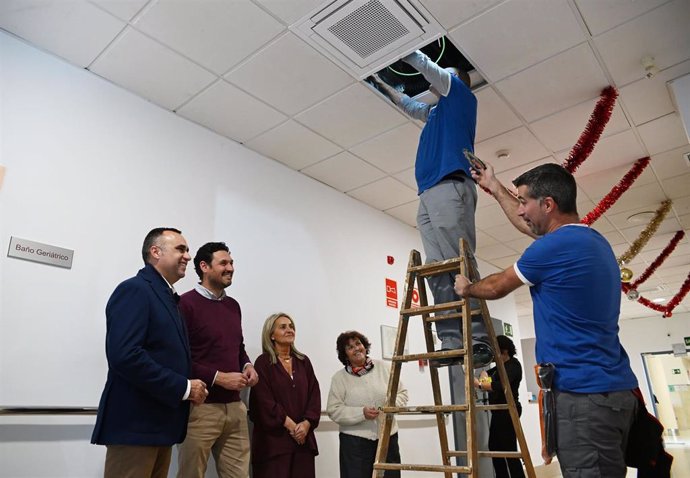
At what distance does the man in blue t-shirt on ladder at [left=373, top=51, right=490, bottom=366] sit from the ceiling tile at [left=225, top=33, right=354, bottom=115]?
582mm

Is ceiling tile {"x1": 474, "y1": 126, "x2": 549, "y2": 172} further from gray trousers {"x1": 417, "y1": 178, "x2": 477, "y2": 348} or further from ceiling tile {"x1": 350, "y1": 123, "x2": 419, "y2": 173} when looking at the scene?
gray trousers {"x1": 417, "y1": 178, "x2": 477, "y2": 348}

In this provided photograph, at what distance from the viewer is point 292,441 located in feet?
9.41

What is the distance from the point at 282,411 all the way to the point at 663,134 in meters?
3.64

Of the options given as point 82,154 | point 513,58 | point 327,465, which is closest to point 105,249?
point 82,154

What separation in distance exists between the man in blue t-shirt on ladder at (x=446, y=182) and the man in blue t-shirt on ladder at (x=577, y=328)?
483 millimetres

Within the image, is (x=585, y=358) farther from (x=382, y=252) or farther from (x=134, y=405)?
(x=382, y=252)

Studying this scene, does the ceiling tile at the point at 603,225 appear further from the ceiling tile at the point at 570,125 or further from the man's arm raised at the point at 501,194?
the man's arm raised at the point at 501,194

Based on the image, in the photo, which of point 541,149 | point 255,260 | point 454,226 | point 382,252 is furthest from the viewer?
point 382,252

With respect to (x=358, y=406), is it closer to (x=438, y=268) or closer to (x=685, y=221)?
(x=438, y=268)

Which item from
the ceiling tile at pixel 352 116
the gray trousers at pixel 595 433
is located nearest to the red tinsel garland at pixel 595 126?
the ceiling tile at pixel 352 116

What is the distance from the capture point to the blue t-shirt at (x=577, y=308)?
159 centimetres

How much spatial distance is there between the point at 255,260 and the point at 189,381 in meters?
1.63

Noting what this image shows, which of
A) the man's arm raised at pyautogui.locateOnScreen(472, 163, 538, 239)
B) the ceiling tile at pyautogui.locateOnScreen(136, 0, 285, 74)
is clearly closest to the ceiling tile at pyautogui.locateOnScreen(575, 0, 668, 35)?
the man's arm raised at pyautogui.locateOnScreen(472, 163, 538, 239)

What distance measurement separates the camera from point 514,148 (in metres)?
4.06
